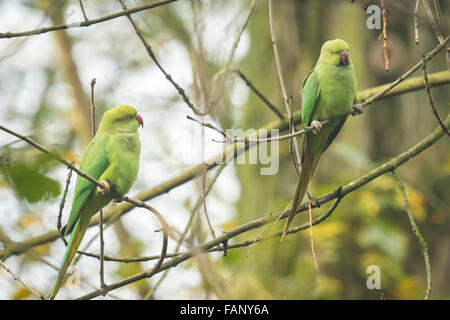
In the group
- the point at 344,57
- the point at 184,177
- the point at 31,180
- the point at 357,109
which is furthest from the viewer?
the point at 184,177

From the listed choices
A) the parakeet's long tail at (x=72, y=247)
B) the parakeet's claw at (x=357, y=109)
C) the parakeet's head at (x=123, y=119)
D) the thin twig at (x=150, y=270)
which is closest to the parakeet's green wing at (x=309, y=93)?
the parakeet's claw at (x=357, y=109)

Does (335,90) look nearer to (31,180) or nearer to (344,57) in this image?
(344,57)

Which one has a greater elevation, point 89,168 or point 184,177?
point 184,177

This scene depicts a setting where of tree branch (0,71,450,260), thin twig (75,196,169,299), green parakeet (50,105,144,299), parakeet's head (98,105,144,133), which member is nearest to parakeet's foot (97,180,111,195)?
green parakeet (50,105,144,299)

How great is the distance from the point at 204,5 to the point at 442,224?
4302 mm

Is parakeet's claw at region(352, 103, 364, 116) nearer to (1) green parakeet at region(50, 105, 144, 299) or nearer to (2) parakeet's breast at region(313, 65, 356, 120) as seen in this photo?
(2) parakeet's breast at region(313, 65, 356, 120)

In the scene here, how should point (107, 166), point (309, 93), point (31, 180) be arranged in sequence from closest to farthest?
point (31, 180)
point (309, 93)
point (107, 166)

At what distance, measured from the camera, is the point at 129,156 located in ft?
8.14

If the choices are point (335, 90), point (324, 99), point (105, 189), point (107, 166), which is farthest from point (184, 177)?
point (335, 90)

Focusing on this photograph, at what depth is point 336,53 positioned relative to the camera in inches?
79.7

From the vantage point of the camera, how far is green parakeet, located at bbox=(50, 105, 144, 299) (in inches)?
93.0

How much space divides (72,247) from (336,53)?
1480mm
